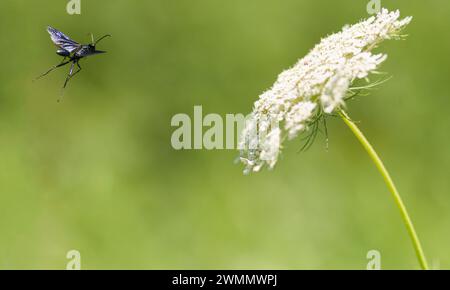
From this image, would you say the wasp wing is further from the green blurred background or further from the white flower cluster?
the green blurred background

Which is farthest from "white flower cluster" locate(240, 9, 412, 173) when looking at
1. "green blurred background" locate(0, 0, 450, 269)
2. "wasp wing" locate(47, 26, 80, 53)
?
"green blurred background" locate(0, 0, 450, 269)

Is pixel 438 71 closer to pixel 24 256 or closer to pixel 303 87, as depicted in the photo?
pixel 24 256

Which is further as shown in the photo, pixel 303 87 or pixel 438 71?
pixel 438 71

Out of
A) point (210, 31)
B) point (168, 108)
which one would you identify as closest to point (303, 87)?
point (168, 108)

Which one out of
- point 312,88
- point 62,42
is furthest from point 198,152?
point 312,88

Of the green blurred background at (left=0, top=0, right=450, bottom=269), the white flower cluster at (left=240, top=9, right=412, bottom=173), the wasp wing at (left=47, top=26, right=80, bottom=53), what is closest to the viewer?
the white flower cluster at (left=240, top=9, right=412, bottom=173)

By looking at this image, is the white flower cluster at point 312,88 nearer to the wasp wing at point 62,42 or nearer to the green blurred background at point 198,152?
the wasp wing at point 62,42

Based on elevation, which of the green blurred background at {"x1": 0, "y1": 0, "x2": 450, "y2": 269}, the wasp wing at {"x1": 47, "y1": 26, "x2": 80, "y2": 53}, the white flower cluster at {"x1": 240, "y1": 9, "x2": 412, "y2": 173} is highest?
the green blurred background at {"x1": 0, "y1": 0, "x2": 450, "y2": 269}
